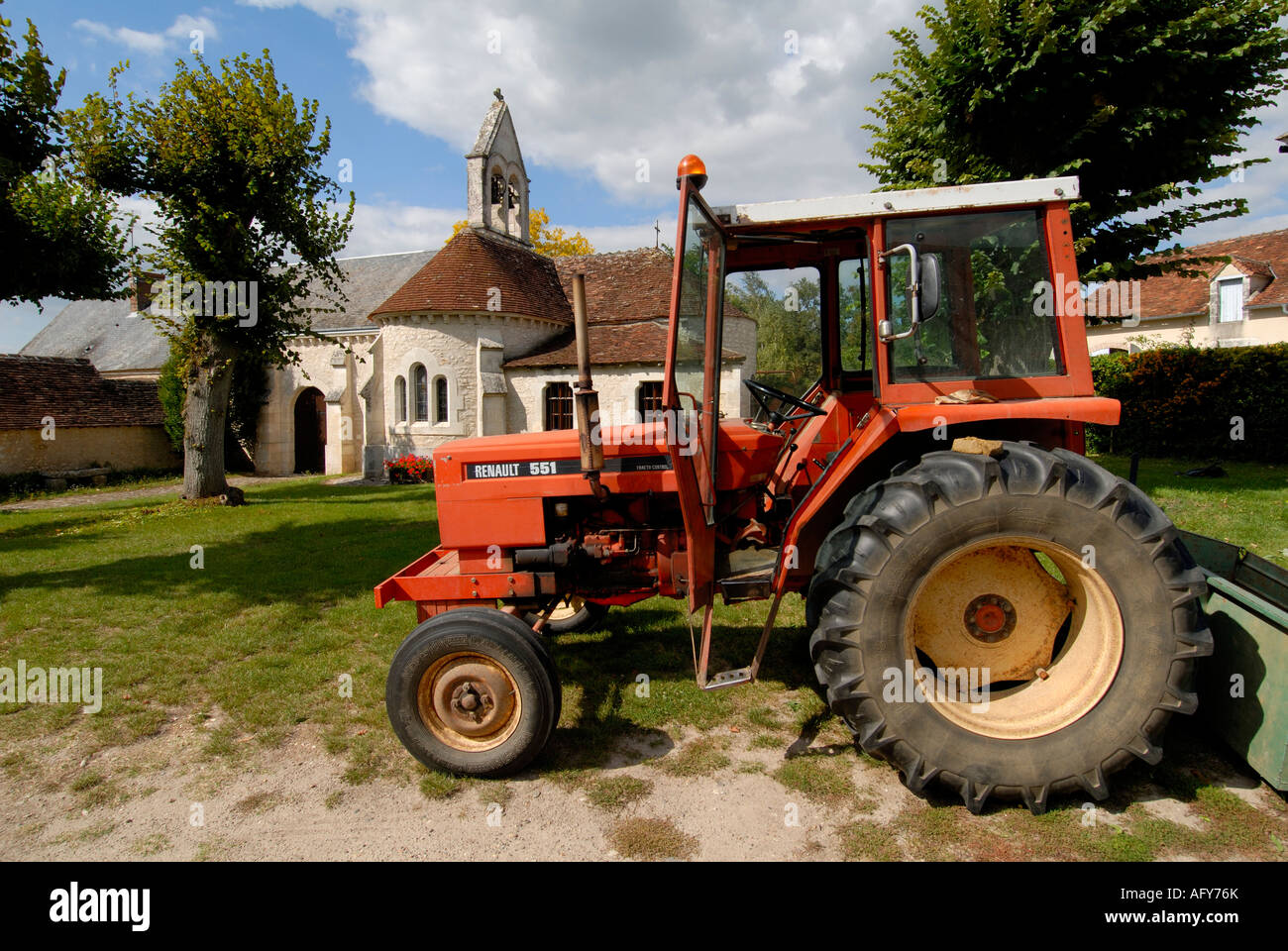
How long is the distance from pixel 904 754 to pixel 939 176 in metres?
6.03

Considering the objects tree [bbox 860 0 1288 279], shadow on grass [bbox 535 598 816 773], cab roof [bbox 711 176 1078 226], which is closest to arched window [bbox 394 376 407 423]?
tree [bbox 860 0 1288 279]

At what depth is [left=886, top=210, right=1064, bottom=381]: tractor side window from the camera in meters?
3.29

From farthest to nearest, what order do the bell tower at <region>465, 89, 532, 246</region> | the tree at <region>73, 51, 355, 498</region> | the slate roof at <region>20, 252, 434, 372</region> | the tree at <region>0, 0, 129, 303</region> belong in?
the slate roof at <region>20, 252, 434, 372</region>
the bell tower at <region>465, 89, 532, 246</region>
the tree at <region>73, 51, 355, 498</region>
the tree at <region>0, 0, 129, 303</region>

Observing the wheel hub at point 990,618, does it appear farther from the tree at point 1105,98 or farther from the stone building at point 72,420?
the stone building at point 72,420

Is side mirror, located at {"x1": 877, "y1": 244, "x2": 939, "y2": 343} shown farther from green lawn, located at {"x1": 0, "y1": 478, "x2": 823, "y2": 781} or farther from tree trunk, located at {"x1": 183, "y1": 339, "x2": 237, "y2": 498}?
tree trunk, located at {"x1": 183, "y1": 339, "x2": 237, "y2": 498}

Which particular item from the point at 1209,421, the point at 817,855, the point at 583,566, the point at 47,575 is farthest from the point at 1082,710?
the point at 1209,421

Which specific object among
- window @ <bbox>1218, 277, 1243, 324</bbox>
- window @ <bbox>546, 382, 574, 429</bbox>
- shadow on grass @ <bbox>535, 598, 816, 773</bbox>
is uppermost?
window @ <bbox>1218, 277, 1243, 324</bbox>

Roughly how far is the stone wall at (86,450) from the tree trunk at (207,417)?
9.22m

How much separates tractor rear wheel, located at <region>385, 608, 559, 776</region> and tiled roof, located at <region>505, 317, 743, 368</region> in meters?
15.6

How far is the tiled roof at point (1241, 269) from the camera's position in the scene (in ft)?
65.1

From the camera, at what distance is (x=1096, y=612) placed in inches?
119

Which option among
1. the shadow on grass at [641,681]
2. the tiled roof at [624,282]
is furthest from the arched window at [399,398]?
the shadow on grass at [641,681]

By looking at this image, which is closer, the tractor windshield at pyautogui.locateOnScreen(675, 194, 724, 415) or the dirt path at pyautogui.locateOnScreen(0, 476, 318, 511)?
the tractor windshield at pyautogui.locateOnScreen(675, 194, 724, 415)

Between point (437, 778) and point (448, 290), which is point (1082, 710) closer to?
point (437, 778)
